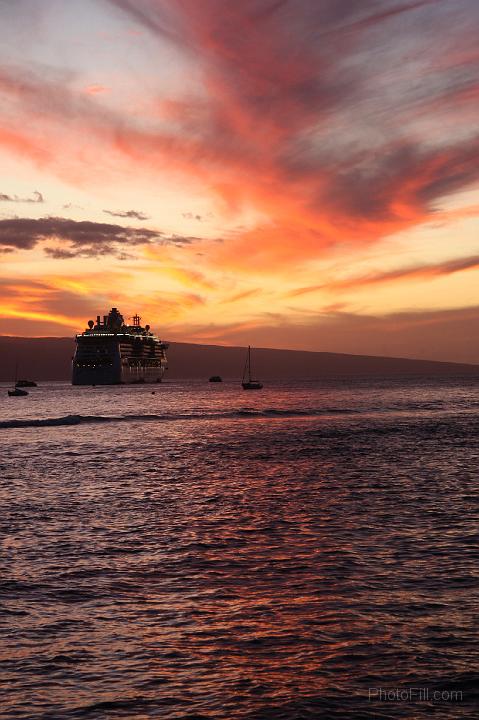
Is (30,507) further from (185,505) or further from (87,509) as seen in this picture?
(185,505)

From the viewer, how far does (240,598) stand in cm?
1477

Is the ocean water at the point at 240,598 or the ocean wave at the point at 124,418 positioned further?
the ocean wave at the point at 124,418

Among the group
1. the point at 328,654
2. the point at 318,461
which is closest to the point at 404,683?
the point at 328,654

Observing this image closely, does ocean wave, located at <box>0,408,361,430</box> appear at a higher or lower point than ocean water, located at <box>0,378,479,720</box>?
lower

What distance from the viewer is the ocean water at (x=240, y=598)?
10023 mm

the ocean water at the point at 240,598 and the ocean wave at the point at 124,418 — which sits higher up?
the ocean water at the point at 240,598

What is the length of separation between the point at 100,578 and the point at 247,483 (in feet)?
62.1

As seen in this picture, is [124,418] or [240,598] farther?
Result: [124,418]

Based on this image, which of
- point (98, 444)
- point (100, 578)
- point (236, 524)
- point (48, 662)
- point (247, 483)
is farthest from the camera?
point (98, 444)

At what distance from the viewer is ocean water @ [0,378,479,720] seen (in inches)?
395

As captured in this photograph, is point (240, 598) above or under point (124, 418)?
above

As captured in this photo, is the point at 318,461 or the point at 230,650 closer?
the point at 230,650

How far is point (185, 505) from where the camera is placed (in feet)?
91.3

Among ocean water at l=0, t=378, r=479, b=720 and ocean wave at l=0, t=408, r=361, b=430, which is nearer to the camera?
ocean water at l=0, t=378, r=479, b=720
